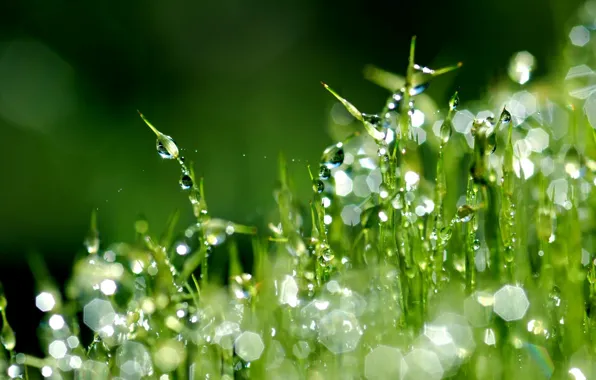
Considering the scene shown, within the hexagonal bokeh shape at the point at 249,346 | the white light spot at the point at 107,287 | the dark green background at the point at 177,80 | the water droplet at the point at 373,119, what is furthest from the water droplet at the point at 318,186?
the dark green background at the point at 177,80

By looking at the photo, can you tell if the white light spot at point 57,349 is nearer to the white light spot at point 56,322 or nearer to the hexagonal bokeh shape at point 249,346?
the white light spot at point 56,322

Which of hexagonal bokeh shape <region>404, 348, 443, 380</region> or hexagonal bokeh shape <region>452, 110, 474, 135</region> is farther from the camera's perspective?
hexagonal bokeh shape <region>452, 110, 474, 135</region>

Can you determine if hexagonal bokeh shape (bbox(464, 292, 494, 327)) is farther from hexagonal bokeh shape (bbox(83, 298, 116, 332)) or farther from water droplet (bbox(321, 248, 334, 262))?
hexagonal bokeh shape (bbox(83, 298, 116, 332))

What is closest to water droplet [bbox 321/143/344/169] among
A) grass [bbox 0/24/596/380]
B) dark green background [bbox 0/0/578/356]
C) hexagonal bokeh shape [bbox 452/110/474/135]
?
grass [bbox 0/24/596/380]

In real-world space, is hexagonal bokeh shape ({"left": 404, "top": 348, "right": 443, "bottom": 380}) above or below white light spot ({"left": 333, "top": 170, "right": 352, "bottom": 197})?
below

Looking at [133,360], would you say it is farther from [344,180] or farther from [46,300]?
[344,180]
